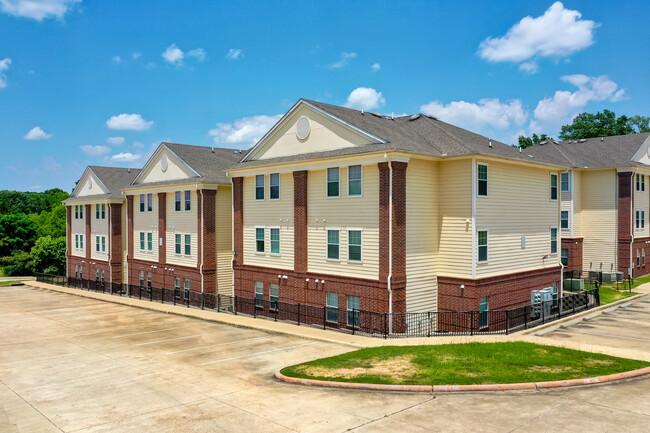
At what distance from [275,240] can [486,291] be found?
476 inches

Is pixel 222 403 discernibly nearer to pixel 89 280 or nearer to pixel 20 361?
pixel 20 361

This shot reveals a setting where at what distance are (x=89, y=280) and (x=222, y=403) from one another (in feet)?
132

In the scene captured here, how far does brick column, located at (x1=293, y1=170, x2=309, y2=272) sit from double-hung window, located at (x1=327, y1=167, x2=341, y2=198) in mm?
1656

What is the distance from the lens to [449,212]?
2562 centimetres

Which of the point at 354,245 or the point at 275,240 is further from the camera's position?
the point at 275,240

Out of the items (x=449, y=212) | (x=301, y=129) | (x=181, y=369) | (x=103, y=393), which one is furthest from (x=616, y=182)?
(x=103, y=393)

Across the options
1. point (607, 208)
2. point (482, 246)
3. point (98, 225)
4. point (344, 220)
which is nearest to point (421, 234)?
→ point (482, 246)

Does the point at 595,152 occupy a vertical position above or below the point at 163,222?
above

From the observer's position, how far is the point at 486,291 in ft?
82.1

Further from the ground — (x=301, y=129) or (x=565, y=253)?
(x=301, y=129)

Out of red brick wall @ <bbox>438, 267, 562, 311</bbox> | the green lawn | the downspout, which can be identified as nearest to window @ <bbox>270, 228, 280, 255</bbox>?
the downspout

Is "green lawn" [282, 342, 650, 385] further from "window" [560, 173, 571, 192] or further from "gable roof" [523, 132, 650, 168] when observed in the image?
"window" [560, 173, 571, 192]

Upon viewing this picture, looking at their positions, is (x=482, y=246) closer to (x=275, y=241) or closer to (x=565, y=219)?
(x=275, y=241)

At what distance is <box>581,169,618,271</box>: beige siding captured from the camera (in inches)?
1704
